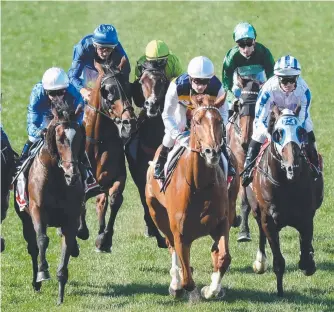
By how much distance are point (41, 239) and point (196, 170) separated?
2029 millimetres

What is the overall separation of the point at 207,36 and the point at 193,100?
62.7ft

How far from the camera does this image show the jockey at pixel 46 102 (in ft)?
38.3

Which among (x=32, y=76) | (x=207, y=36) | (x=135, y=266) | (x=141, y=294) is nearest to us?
(x=141, y=294)

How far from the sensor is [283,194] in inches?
443

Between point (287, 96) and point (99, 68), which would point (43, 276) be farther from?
point (287, 96)

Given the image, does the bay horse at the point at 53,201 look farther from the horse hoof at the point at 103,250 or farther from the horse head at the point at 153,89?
the horse hoof at the point at 103,250

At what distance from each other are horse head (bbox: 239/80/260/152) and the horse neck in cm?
369

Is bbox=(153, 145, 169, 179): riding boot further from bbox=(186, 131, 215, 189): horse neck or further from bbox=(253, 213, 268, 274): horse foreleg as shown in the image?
bbox=(253, 213, 268, 274): horse foreleg

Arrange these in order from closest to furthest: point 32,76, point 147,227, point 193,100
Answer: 1. point 193,100
2. point 147,227
3. point 32,76

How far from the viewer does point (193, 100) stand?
1015 cm

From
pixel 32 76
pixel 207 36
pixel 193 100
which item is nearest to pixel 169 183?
pixel 193 100

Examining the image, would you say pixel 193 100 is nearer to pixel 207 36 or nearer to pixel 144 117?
pixel 144 117

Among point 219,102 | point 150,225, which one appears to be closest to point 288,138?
point 219,102

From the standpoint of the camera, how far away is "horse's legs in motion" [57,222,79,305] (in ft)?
36.7
